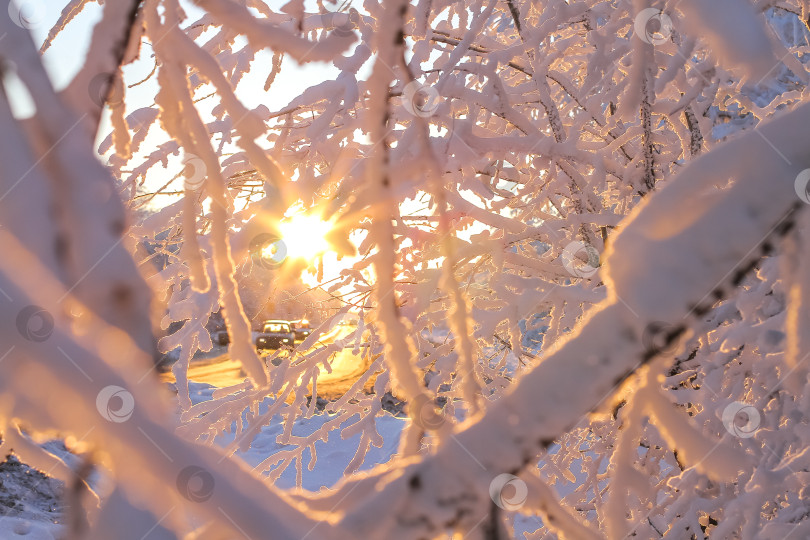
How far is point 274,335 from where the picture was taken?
19.3 metres

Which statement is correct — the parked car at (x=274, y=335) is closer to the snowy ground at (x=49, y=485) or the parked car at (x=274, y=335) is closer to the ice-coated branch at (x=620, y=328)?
the snowy ground at (x=49, y=485)

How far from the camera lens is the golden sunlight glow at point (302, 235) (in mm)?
1267

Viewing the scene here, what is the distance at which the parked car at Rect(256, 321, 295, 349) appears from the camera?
18.8 meters

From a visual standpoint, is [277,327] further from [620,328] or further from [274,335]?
[620,328]

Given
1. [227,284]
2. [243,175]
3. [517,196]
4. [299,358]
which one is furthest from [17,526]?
[227,284]

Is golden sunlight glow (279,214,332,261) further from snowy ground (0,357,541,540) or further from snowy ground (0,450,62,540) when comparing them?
snowy ground (0,450,62,540)

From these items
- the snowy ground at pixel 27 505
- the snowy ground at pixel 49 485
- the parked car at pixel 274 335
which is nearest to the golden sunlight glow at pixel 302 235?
the snowy ground at pixel 49 485

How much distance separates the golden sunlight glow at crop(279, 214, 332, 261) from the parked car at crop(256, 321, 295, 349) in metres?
16.0

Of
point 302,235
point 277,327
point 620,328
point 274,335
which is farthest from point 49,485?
point 277,327

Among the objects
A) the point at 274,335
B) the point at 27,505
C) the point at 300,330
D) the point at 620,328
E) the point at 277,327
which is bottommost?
the point at 620,328

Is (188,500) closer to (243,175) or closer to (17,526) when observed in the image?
(243,175)

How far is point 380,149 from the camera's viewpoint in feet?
2.32

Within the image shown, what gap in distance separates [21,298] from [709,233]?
74 centimetres

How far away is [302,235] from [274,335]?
60.6ft
